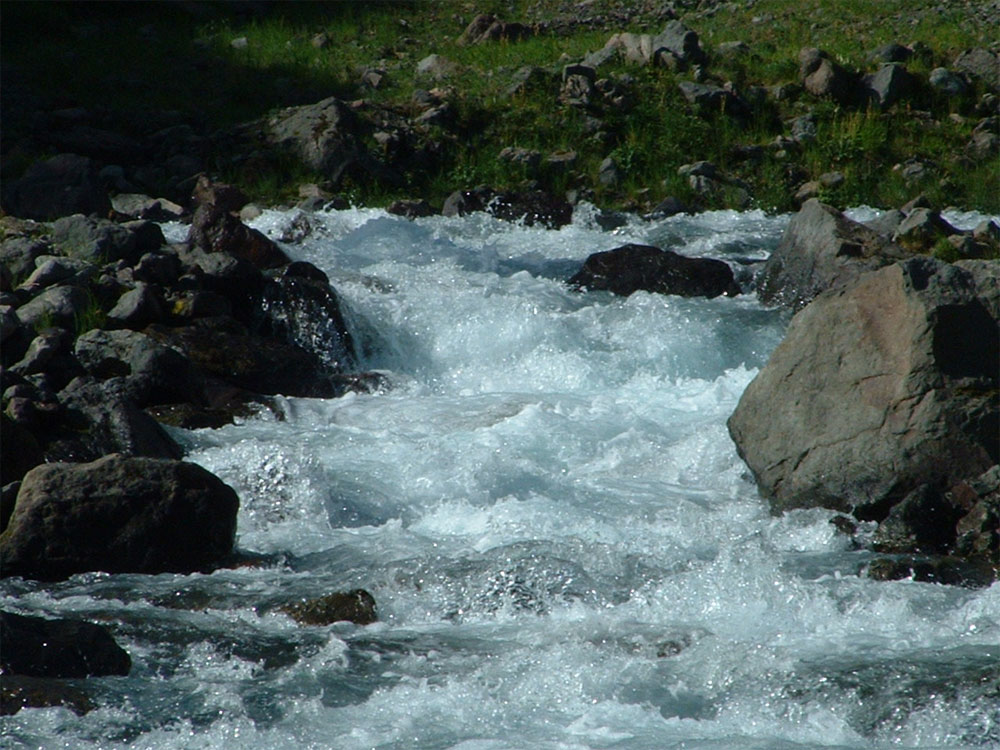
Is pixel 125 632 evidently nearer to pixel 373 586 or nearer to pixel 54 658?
pixel 54 658

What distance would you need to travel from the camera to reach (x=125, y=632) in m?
5.45

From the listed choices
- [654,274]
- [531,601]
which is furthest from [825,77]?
[531,601]

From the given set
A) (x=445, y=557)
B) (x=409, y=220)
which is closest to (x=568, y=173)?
(x=409, y=220)

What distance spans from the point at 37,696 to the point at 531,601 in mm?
2196

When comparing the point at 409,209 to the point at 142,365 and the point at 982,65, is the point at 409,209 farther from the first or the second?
the point at 982,65

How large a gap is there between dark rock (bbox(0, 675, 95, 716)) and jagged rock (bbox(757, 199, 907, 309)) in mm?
7648

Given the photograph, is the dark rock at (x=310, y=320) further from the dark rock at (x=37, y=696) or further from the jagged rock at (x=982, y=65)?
the jagged rock at (x=982, y=65)

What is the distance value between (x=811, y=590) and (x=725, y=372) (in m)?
4.56

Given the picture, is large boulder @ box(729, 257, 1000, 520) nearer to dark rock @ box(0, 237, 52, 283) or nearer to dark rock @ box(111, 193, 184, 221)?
dark rock @ box(0, 237, 52, 283)

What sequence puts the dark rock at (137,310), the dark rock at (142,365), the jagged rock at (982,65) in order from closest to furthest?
1. the dark rock at (142,365)
2. the dark rock at (137,310)
3. the jagged rock at (982,65)

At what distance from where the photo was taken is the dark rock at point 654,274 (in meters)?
11.9

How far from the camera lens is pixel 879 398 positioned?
23.0 ft

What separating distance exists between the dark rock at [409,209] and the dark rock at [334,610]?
30.2 ft

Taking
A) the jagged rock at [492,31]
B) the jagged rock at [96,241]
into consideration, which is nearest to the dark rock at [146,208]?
the jagged rock at [96,241]
